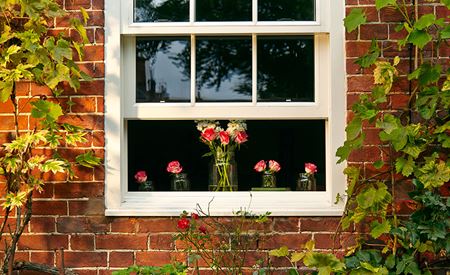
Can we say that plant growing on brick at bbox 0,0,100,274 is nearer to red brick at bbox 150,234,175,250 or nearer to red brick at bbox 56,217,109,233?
red brick at bbox 56,217,109,233

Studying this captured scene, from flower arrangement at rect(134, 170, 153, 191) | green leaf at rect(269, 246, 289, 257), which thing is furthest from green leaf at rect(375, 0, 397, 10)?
flower arrangement at rect(134, 170, 153, 191)

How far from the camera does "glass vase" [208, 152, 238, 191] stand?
4367 mm

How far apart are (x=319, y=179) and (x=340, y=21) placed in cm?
89

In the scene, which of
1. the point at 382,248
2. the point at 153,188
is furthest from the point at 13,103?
the point at 382,248

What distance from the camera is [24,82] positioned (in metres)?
4.27

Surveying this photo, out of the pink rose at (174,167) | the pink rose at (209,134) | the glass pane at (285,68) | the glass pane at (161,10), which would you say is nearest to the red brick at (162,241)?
the pink rose at (174,167)

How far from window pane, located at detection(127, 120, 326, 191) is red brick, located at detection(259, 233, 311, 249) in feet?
1.00

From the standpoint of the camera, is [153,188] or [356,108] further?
[153,188]

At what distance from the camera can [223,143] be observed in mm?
4336

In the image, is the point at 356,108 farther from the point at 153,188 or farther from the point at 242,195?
the point at 153,188

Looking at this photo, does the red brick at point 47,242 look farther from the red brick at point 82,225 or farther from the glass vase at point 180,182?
the glass vase at point 180,182

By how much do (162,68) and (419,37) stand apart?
4.64 feet

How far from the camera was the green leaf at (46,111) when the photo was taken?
4.00 metres

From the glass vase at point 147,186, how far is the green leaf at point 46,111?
0.66 meters
